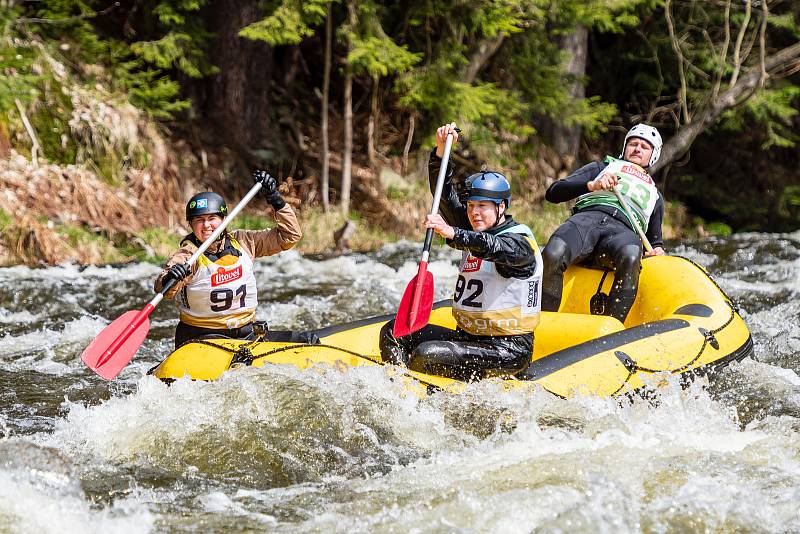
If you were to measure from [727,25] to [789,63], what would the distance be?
130 centimetres

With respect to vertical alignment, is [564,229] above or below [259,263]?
above

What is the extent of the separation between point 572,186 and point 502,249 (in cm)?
184

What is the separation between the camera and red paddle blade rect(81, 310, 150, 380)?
5195 mm

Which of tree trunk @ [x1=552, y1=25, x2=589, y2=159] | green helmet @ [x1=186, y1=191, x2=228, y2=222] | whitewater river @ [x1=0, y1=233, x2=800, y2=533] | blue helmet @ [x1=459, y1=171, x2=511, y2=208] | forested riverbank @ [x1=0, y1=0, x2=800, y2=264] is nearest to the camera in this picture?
whitewater river @ [x1=0, y1=233, x2=800, y2=533]

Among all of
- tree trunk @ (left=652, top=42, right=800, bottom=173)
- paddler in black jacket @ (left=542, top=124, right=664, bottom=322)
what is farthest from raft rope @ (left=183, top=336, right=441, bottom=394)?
tree trunk @ (left=652, top=42, right=800, bottom=173)

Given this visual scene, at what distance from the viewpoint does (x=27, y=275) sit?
870 cm

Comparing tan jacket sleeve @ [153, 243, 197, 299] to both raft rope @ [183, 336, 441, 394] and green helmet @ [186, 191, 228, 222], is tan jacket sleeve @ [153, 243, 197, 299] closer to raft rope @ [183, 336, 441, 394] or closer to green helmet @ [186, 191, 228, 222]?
green helmet @ [186, 191, 228, 222]

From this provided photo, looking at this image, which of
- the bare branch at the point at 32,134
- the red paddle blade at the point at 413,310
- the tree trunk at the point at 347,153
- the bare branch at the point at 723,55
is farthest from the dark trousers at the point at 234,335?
the bare branch at the point at 723,55

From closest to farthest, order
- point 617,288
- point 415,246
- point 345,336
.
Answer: point 345,336, point 617,288, point 415,246

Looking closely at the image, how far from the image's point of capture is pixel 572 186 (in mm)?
6297

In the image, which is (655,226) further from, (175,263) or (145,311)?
(145,311)

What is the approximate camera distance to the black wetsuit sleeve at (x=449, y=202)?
18.5ft

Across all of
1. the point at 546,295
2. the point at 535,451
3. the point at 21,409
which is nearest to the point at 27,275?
the point at 21,409

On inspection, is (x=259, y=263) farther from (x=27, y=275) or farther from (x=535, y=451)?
(x=535, y=451)
